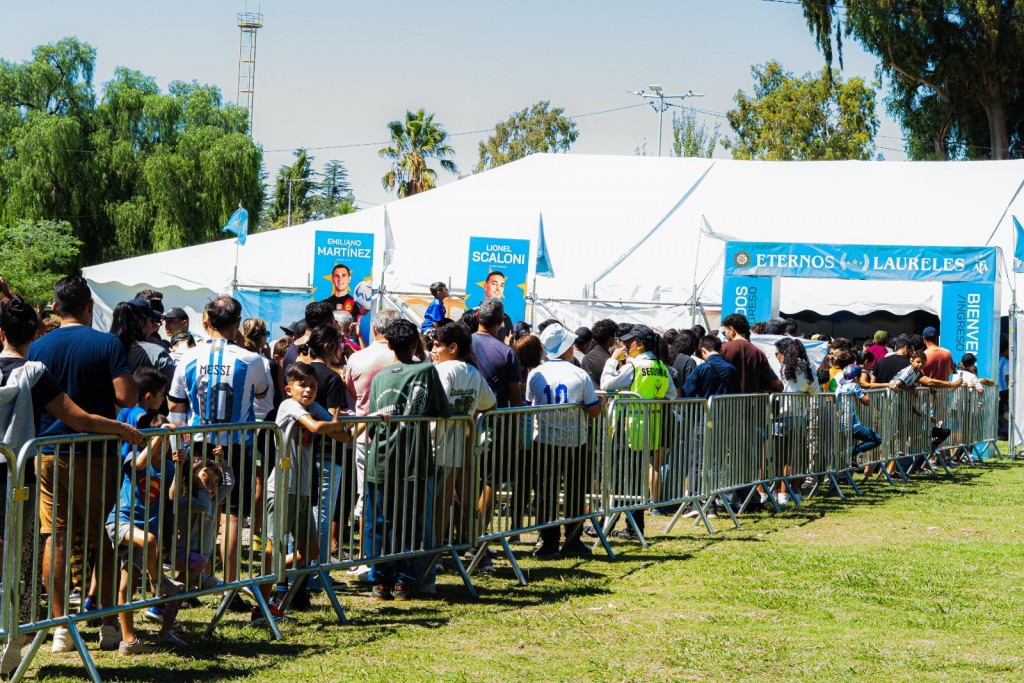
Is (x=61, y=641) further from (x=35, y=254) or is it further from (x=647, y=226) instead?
(x=35, y=254)

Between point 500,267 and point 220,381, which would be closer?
point 220,381

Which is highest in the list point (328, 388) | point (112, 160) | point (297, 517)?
point (112, 160)

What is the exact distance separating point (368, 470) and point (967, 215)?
70.0 feet

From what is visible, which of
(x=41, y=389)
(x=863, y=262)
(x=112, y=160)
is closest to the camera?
(x=41, y=389)

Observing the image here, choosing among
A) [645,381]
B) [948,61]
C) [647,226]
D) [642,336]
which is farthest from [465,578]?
[948,61]

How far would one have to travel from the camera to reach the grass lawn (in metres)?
5.88

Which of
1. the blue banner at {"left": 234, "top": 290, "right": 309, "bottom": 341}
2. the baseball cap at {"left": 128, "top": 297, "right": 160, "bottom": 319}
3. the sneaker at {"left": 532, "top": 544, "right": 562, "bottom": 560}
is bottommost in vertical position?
the sneaker at {"left": 532, "top": 544, "right": 562, "bottom": 560}

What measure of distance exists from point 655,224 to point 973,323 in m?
8.51

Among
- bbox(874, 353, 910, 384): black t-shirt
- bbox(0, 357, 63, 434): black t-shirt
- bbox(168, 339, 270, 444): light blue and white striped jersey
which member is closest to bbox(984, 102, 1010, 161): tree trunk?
bbox(874, 353, 910, 384): black t-shirt

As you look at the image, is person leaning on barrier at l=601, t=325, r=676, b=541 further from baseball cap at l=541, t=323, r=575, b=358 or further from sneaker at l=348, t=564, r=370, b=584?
sneaker at l=348, t=564, r=370, b=584

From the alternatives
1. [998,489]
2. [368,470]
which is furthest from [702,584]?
[998,489]

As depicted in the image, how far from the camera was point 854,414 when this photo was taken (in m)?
14.1

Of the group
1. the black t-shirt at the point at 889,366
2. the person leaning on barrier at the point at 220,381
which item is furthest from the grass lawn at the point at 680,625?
the black t-shirt at the point at 889,366

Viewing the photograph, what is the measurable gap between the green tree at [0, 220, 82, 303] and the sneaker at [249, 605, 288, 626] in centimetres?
3506
